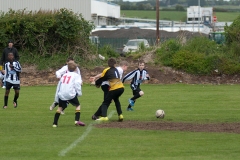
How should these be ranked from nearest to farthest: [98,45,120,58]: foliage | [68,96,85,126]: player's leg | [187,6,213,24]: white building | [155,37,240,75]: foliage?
[68,96,85,126]: player's leg, [155,37,240,75]: foliage, [98,45,120,58]: foliage, [187,6,213,24]: white building

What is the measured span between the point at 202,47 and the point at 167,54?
220 centimetres

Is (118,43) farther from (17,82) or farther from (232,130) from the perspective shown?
(232,130)

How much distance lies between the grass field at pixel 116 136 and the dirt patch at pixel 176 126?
55 centimetres

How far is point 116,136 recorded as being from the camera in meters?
13.5

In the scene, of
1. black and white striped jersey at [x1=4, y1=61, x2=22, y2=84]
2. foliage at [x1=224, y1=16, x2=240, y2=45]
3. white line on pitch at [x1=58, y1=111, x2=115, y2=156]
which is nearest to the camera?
white line on pitch at [x1=58, y1=111, x2=115, y2=156]

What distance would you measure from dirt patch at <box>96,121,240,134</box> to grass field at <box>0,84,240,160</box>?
548 millimetres

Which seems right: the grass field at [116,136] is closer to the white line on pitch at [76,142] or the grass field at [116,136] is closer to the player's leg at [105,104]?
the white line on pitch at [76,142]

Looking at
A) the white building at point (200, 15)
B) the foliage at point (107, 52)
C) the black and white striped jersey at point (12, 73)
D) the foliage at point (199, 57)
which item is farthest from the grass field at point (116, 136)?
the white building at point (200, 15)

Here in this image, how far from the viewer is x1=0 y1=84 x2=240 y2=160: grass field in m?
11.2

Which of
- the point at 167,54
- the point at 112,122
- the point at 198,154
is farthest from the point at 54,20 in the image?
the point at 198,154

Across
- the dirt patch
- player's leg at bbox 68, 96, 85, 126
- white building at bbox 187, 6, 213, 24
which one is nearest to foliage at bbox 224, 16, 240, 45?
the dirt patch

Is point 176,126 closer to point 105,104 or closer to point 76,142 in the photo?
point 105,104

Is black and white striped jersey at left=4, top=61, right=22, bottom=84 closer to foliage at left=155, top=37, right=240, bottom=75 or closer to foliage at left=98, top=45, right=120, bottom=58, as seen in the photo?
foliage at left=155, top=37, right=240, bottom=75

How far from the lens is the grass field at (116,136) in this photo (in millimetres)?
11156
